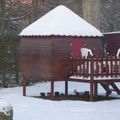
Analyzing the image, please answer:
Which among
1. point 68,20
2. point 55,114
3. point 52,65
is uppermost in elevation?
point 68,20

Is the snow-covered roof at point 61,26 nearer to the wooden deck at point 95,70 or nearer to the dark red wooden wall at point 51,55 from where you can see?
the dark red wooden wall at point 51,55

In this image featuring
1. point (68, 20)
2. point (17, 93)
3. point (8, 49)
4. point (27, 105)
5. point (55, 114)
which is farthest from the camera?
point (8, 49)

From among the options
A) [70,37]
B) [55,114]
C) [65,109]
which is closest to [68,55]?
[70,37]

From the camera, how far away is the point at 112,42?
68.9 ft

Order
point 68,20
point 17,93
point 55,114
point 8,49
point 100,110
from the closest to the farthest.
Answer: point 55,114, point 100,110, point 68,20, point 17,93, point 8,49

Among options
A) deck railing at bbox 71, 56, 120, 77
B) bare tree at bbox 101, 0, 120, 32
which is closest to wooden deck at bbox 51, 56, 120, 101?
deck railing at bbox 71, 56, 120, 77

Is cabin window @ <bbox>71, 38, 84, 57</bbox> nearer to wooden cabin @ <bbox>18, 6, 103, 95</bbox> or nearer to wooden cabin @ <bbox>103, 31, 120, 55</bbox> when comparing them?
wooden cabin @ <bbox>18, 6, 103, 95</bbox>

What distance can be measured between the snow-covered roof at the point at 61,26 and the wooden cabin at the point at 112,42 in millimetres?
1715

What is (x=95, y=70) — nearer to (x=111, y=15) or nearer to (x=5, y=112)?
(x=5, y=112)

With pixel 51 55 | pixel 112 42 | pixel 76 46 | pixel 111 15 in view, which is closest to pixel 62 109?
pixel 51 55

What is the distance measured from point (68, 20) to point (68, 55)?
4.83 ft

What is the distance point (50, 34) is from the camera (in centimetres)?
1828

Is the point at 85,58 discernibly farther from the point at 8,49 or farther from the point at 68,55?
the point at 8,49

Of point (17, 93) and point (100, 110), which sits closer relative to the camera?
point (100, 110)
